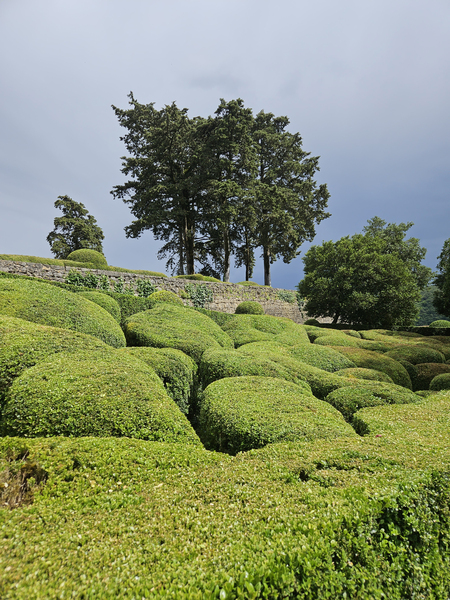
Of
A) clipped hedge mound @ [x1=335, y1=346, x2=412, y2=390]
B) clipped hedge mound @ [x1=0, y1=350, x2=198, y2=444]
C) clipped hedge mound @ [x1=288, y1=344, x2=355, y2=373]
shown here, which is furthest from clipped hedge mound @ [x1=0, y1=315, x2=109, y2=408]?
clipped hedge mound @ [x1=335, y1=346, x2=412, y2=390]

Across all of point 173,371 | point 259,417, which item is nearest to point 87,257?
point 173,371

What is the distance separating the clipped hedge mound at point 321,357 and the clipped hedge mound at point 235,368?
2059 millimetres

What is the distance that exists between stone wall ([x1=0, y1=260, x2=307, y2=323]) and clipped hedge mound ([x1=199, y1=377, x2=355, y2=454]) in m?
11.0

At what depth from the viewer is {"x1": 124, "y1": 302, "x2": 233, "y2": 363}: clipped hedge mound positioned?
23.0 ft

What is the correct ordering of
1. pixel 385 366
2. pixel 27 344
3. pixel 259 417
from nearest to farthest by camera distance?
pixel 259 417 → pixel 27 344 → pixel 385 366

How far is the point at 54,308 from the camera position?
6207mm

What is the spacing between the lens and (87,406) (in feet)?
11.0

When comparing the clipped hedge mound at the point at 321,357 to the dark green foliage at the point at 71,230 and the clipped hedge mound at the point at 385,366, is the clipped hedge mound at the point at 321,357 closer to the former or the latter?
the clipped hedge mound at the point at 385,366

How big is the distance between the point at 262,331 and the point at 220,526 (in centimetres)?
980

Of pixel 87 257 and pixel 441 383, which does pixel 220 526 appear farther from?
pixel 87 257

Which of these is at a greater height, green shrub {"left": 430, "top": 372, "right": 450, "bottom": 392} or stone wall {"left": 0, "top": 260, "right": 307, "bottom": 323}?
stone wall {"left": 0, "top": 260, "right": 307, "bottom": 323}

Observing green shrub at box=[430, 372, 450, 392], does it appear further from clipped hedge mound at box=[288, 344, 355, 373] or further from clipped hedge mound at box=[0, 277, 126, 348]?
clipped hedge mound at box=[0, 277, 126, 348]

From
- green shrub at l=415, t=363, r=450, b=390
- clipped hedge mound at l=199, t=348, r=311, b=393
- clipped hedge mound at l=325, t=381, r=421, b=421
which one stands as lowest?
green shrub at l=415, t=363, r=450, b=390

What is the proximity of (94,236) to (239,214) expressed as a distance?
17.9 m
